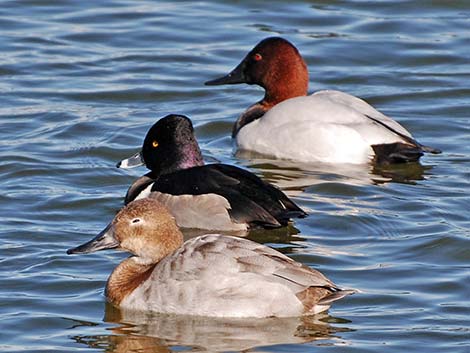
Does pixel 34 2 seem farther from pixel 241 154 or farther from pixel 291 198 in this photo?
pixel 291 198

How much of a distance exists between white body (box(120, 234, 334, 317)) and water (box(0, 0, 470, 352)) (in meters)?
0.11

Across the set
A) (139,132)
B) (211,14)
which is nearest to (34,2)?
(211,14)

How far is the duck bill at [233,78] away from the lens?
1459 centimetres

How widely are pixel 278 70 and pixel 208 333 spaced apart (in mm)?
6054

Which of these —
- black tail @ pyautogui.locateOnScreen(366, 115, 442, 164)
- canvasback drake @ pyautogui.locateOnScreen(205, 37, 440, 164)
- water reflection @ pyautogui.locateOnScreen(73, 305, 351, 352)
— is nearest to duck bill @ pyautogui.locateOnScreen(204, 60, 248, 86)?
canvasback drake @ pyautogui.locateOnScreen(205, 37, 440, 164)

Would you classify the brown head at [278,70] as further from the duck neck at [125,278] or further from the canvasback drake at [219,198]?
the duck neck at [125,278]

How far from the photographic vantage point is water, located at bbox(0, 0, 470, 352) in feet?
28.5

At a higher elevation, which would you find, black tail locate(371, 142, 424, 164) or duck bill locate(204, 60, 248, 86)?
duck bill locate(204, 60, 248, 86)

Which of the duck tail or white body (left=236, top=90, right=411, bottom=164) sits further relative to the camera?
white body (left=236, top=90, right=411, bottom=164)

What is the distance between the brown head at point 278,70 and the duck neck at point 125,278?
5285 millimetres

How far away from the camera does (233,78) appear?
14641 mm

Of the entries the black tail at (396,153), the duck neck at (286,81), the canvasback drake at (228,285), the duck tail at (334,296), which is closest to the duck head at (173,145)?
the black tail at (396,153)

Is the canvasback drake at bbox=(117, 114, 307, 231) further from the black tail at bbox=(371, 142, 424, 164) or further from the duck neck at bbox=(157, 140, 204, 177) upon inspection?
the black tail at bbox=(371, 142, 424, 164)

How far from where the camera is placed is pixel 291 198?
11922 mm
